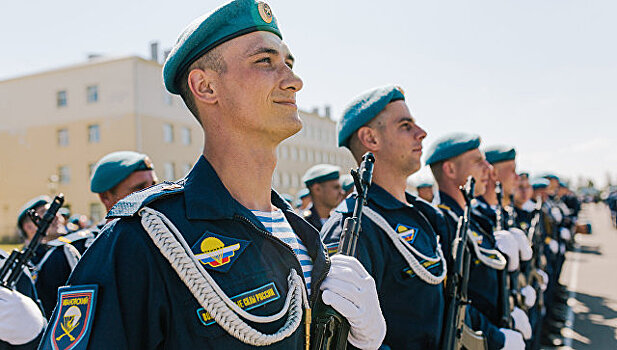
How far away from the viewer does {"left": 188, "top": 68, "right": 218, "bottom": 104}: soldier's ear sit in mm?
1617

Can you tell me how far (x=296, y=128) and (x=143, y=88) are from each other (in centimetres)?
3034

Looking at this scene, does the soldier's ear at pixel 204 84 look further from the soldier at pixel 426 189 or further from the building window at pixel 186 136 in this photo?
the building window at pixel 186 136

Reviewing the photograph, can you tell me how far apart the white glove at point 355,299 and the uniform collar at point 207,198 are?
0.42 m

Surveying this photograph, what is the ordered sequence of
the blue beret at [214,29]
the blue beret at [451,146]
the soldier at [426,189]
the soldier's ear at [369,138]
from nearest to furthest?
the blue beret at [214,29], the soldier's ear at [369,138], the blue beret at [451,146], the soldier at [426,189]

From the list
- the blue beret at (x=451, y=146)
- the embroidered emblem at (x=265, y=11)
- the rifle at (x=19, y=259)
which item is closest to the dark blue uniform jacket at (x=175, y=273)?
the embroidered emblem at (x=265, y=11)

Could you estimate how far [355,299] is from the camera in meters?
1.74

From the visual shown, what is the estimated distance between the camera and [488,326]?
3111mm

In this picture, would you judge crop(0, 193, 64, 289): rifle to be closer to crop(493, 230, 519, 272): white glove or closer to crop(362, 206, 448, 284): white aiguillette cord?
crop(362, 206, 448, 284): white aiguillette cord

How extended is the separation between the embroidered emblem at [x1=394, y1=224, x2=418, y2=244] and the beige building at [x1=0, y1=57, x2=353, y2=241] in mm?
28877

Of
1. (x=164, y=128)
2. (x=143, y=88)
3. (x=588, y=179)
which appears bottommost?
(x=588, y=179)

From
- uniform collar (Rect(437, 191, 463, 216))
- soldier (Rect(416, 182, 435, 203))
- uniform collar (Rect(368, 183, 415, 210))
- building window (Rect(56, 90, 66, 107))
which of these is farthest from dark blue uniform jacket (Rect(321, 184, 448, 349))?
building window (Rect(56, 90, 66, 107))

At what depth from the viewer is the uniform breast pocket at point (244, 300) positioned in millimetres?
1271

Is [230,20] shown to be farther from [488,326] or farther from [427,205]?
[488,326]

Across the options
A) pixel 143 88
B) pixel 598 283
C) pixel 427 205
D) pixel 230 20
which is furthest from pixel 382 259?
pixel 143 88
